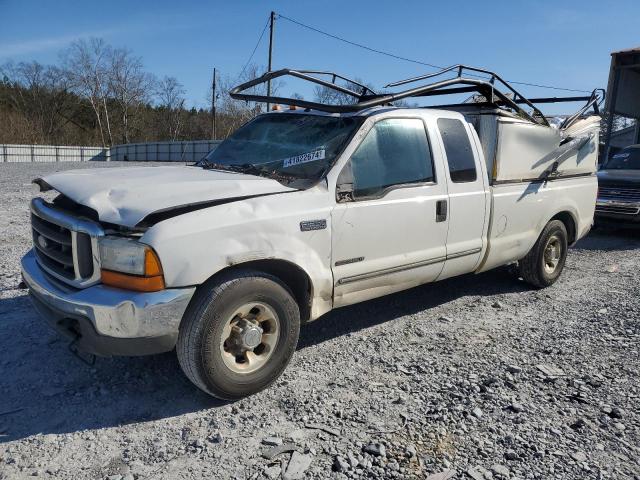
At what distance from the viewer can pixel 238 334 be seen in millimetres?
3195

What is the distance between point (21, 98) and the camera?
4988 cm

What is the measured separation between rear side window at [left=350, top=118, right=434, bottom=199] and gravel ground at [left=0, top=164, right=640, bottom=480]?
131cm

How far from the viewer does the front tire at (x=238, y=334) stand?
3012mm

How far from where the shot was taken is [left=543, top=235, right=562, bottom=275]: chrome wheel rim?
19.4 feet

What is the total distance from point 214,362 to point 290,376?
748mm

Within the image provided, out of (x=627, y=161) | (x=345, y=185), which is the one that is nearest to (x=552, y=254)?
(x=345, y=185)

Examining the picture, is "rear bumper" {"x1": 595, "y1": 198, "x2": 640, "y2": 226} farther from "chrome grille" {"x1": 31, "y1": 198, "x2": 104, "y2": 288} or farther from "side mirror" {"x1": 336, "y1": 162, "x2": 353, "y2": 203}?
"chrome grille" {"x1": 31, "y1": 198, "x2": 104, "y2": 288}

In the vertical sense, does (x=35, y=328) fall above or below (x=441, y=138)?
below

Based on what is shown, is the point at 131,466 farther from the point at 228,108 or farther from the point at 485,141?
the point at 228,108

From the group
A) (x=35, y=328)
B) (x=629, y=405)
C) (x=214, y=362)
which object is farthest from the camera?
(x=35, y=328)

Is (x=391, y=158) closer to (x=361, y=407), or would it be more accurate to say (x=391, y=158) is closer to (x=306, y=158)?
(x=306, y=158)

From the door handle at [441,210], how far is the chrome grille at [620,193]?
6815 mm

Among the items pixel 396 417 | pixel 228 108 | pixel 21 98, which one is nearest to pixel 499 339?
pixel 396 417

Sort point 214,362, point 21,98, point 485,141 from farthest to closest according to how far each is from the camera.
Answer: point 21,98
point 485,141
point 214,362
